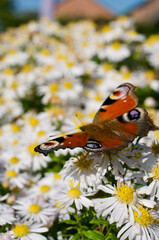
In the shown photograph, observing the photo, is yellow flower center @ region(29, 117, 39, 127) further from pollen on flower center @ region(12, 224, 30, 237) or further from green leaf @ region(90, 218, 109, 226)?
green leaf @ region(90, 218, 109, 226)

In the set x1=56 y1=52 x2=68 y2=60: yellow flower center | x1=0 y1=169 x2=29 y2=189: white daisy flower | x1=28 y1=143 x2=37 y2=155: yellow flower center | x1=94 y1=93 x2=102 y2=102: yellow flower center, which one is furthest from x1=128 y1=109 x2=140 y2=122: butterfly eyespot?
x1=56 y1=52 x2=68 y2=60: yellow flower center

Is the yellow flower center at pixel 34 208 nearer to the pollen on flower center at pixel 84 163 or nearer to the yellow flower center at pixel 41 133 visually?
the pollen on flower center at pixel 84 163

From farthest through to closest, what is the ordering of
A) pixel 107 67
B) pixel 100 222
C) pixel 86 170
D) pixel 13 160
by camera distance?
1. pixel 107 67
2. pixel 13 160
3. pixel 86 170
4. pixel 100 222

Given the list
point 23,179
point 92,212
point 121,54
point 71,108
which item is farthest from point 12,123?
point 92,212

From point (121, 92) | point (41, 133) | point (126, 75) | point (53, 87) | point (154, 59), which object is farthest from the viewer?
point (154, 59)

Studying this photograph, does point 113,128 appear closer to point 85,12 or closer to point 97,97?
point 97,97

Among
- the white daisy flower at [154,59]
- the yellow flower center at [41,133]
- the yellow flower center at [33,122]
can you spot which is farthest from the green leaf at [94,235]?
the white daisy flower at [154,59]

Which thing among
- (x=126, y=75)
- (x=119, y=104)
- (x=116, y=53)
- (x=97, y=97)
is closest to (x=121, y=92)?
(x=119, y=104)
